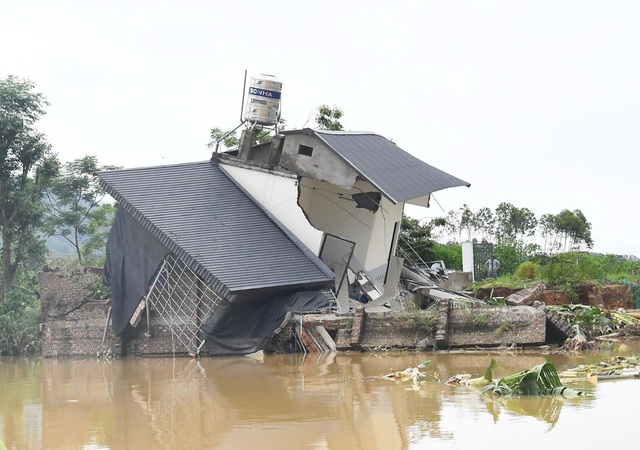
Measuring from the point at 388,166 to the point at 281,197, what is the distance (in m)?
2.75

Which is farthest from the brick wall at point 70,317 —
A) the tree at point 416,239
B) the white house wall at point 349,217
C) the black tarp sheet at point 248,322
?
the tree at point 416,239

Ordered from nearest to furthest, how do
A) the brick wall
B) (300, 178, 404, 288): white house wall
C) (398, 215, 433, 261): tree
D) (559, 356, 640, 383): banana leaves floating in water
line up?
(559, 356, 640, 383): banana leaves floating in water
the brick wall
(300, 178, 404, 288): white house wall
(398, 215, 433, 261): tree

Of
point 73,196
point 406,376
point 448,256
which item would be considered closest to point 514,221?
point 448,256

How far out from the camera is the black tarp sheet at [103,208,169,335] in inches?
776

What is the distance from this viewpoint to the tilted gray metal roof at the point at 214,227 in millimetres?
18688

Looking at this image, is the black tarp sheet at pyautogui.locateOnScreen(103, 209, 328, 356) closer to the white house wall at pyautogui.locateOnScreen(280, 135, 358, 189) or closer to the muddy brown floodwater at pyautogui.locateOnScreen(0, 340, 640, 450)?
the muddy brown floodwater at pyautogui.locateOnScreen(0, 340, 640, 450)

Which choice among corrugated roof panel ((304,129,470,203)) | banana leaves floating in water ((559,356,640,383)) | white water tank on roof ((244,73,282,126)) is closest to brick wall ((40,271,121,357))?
white water tank on roof ((244,73,282,126))

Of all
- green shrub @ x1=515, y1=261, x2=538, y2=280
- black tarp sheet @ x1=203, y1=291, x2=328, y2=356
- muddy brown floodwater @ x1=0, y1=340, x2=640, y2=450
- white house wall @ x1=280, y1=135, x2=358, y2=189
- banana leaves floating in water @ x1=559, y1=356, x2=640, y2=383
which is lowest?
muddy brown floodwater @ x1=0, y1=340, x2=640, y2=450

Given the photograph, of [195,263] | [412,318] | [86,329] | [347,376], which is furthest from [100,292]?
[347,376]

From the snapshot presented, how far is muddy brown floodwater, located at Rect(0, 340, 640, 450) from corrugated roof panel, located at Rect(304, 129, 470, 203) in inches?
173

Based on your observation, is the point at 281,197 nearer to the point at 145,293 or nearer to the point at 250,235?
the point at 250,235

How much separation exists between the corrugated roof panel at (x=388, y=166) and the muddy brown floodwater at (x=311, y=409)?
4.39 meters

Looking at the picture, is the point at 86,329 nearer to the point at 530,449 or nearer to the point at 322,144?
the point at 322,144

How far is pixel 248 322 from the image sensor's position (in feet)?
62.4
